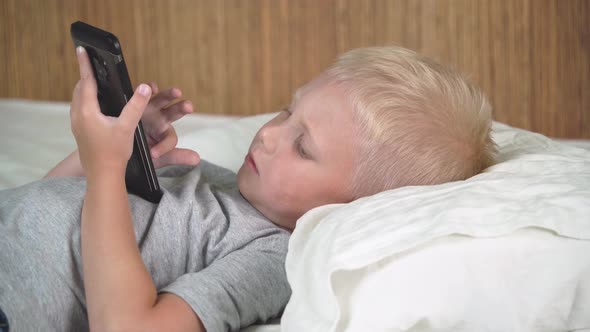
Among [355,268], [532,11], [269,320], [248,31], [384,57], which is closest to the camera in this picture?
[355,268]

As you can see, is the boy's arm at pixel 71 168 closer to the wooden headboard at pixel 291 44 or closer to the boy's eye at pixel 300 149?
the boy's eye at pixel 300 149

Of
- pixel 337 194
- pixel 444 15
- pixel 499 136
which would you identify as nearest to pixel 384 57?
pixel 337 194

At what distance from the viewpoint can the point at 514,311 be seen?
2.58 ft

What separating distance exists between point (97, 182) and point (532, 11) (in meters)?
1.32

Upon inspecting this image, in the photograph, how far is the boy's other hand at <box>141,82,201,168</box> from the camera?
115cm

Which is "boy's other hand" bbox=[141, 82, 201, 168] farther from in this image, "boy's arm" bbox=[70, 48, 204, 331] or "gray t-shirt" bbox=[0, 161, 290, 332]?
"boy's arm" bbox=[70, 48, 204, 331]

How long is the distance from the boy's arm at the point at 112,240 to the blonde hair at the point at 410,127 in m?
0.30

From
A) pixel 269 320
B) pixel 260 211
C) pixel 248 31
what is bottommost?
pixel 269 320

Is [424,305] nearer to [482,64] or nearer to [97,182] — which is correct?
[97,182]

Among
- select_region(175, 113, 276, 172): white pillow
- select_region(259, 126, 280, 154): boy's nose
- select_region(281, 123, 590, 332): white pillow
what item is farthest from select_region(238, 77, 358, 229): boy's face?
select_region(175, 113, 276, 172): white pillow

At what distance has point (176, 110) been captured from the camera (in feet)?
3.85

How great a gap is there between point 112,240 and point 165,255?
4.9 inches

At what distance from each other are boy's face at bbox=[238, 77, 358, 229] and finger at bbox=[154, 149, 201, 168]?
105 mm

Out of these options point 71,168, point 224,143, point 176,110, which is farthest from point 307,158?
point 224,143
